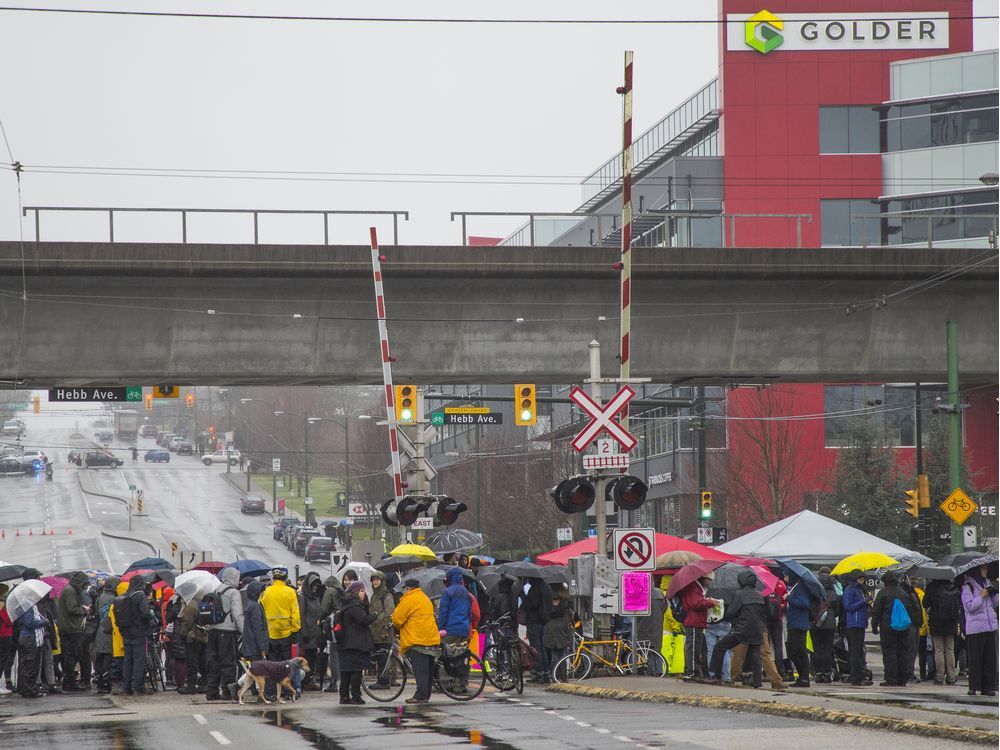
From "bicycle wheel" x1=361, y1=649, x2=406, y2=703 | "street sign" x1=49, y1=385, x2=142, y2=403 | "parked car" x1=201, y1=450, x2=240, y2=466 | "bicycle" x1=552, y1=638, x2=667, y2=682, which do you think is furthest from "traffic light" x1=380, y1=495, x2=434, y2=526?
"parked car" x1=201, y1=450, x2=240, y2=466

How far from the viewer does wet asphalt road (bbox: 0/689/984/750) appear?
12.4m

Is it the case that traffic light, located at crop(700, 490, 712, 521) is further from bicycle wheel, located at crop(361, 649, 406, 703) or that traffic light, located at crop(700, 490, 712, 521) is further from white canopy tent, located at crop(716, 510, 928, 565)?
bicycle wheel, located at crop(361, 649, 406, 703)

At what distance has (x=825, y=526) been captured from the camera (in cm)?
2973

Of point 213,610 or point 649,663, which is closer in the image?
point 213,610

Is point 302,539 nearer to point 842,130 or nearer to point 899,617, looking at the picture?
point 842,130

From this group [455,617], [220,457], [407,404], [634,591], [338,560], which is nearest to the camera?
[455,617]

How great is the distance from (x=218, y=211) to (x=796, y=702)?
16.7m

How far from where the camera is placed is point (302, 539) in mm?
77062

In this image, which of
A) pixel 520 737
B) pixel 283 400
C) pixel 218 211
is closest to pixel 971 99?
pixel 218 211

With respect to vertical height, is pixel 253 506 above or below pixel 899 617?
below

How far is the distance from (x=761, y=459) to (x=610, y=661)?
136ft

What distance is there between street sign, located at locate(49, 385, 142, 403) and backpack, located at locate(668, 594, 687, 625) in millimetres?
13296

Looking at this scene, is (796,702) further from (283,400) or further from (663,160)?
(283,400)

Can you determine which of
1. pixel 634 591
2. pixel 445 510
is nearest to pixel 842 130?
pixel 445 510
